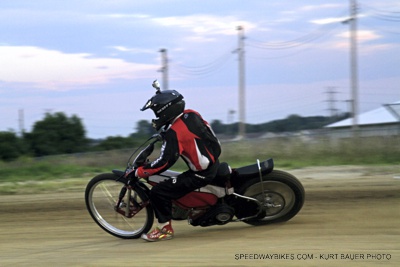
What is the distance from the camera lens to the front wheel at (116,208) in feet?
22.5

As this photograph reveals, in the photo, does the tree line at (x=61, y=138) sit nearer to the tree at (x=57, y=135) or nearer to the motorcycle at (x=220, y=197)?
the tree at (x=57, y=135)

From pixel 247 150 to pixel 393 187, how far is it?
40.1ft

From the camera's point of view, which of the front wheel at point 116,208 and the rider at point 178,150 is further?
the front wheel at point 116,208

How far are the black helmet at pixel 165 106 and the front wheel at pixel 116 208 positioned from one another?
3.47 feet

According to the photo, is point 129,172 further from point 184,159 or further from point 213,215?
point 213,215

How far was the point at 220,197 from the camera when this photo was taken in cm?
676

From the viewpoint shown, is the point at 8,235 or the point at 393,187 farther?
the point at 393,187

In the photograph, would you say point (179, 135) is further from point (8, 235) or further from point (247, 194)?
point (8, 235)

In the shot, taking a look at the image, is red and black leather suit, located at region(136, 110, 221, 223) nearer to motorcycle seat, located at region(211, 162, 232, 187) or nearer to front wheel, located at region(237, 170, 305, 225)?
motorcycle seat, located at region(211, 162, 232, 187)

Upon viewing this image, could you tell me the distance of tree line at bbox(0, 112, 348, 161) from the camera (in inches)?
1545

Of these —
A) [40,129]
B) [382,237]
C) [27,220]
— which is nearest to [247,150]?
[27,220]

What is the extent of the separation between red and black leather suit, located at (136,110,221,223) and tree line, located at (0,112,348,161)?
28.1 metres

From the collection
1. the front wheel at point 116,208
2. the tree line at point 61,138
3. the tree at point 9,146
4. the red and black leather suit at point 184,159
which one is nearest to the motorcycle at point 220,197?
the front wheel at point 116,208

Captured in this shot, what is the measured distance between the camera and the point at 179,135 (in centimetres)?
629
